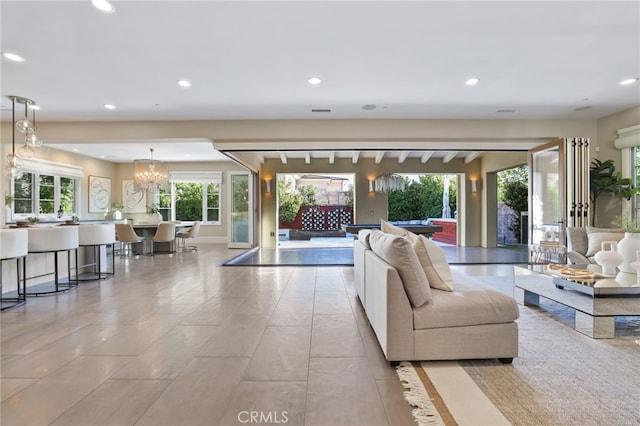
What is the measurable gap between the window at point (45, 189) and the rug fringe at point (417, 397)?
9198mm

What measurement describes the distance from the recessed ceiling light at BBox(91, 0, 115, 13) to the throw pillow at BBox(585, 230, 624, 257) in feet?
20.4

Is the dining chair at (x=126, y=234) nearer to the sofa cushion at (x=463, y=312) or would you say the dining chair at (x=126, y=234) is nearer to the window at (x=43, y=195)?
the window at (x=43, y=195)

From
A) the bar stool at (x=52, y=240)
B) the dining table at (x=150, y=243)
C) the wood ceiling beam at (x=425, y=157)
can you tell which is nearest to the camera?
the bar stool at (x=52, y=240)

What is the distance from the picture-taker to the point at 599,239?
4.71 metres

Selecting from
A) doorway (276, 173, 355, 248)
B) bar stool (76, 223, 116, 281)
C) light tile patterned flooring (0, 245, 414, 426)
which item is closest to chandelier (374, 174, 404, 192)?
doorway (276, 173, 355, 248)

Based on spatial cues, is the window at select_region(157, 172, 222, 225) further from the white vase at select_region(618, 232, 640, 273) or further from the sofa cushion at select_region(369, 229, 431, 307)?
the white vase at select_region(618, 232, 640, 273)

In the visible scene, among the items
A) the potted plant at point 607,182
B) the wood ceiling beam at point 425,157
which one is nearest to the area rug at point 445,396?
the potted plant at point 607,182

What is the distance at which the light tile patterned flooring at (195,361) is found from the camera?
178 cm

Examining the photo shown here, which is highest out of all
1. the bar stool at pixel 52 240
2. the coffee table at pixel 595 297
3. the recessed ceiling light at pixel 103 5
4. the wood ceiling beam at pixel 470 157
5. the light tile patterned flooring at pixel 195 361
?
the recessed ceiling light at pixel 103 5

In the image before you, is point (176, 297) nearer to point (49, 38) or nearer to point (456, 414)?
point (49, 38)

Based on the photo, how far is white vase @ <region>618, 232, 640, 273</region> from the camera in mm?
3439

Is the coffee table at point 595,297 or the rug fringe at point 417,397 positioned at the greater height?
the coffee table at point 595,297

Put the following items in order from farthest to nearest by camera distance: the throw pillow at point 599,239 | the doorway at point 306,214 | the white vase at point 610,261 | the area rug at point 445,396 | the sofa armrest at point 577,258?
the doorway at point 306,214 < the throw pillow at point 599,239 < the sofa armrest at point 577,258 < the white vase at point 610,261 < the area rug at point 445,396

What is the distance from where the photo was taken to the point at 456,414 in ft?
5.66
